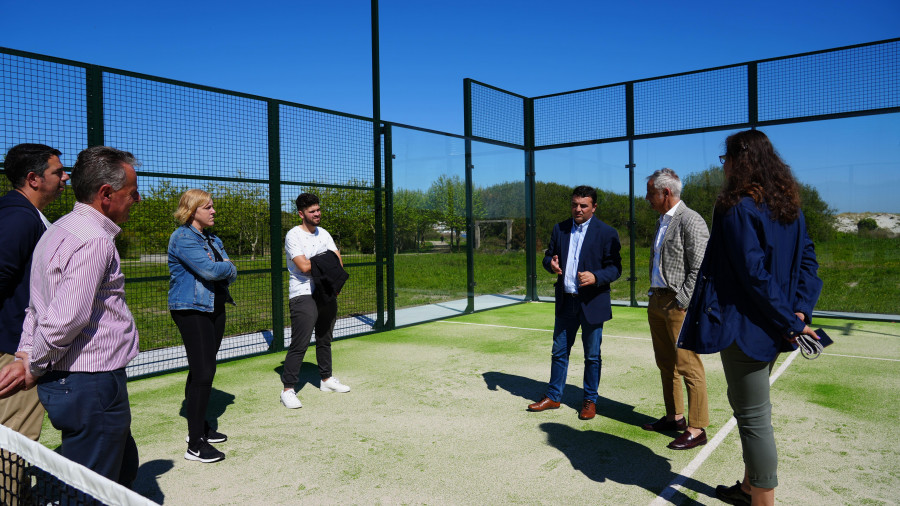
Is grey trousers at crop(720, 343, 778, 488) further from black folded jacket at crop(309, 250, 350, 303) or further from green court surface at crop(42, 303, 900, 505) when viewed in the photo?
black folded jacket at crop(309, 250, 350, 303)

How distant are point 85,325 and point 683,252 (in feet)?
11.1

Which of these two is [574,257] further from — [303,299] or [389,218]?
[389,218]

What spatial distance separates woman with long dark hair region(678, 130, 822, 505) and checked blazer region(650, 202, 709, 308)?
117cm

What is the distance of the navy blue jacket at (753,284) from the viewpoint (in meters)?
2.47

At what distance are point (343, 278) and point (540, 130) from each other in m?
7.23

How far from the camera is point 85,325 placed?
2.07 meters

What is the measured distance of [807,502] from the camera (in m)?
3.06

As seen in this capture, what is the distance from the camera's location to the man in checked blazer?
153 inches

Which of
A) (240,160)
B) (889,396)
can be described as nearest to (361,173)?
(240,160)

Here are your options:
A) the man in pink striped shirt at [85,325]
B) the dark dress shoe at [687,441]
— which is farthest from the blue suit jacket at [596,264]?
the man in pink striped shirt at [85,325]

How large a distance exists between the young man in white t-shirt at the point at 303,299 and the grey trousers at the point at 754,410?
3355 millimetres

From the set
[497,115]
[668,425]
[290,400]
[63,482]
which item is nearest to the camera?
[63,482]

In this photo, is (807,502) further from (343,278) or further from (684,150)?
(684,150)

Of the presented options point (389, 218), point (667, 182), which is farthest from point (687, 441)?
point (389, 218)
